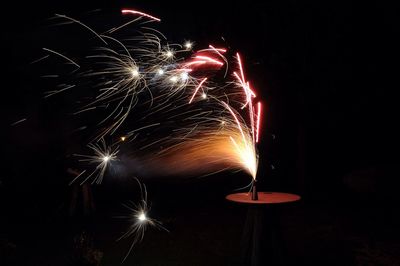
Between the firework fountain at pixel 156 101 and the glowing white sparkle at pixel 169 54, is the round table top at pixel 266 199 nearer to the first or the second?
the firework fountain at pixel 156 101

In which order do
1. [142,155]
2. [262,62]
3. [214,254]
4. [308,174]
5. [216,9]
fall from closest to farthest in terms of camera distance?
[214,254]
[216,9]
[262,62]
[308,174]
[142,155]

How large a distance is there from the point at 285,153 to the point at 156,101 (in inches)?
188

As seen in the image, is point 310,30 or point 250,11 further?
point 310,30

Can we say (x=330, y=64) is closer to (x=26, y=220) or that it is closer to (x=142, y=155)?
(x=26, y=220)

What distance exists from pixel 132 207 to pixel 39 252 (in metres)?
4.46

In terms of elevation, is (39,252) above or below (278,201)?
below

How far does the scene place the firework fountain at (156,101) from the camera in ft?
18.9

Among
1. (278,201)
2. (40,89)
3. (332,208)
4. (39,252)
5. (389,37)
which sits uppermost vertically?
(389,37)

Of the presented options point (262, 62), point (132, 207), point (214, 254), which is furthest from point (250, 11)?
point (132, 207)

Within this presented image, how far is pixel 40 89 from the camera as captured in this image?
9594 millimetres

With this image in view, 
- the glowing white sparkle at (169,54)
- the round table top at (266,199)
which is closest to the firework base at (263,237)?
the round table top at (266,199)

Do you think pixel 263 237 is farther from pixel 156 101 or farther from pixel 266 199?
pixel 156 101

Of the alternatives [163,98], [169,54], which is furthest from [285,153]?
[169,54]

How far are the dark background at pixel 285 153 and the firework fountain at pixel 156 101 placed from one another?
446mm
